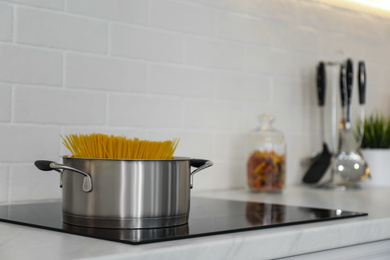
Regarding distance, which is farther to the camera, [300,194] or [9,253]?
[300,194]

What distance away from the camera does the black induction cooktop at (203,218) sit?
0.75 metres

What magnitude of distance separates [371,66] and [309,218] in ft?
3.79

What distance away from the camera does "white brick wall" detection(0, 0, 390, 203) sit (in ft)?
3.83

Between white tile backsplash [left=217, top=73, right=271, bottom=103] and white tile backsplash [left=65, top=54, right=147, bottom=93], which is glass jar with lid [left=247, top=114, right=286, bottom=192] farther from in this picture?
white tile backsplash [left=65, top=54, right=147, bottom=93]

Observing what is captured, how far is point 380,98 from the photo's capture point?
2.02 metres

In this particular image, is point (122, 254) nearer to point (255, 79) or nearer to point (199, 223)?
point (199, 223)

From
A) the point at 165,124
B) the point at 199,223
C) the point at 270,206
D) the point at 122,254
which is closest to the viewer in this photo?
the point at 122,254

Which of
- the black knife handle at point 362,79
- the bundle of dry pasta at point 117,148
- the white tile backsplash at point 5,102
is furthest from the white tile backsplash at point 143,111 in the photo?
the black knife handle at point 362,79

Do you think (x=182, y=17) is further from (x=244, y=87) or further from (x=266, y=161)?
(x=266, y=161)

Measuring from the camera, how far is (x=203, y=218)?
925mm

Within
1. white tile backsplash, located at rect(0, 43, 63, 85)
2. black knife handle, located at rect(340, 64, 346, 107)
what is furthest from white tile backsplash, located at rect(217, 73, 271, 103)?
white tile backsplash, located at rect(0, 43, 63, 85)

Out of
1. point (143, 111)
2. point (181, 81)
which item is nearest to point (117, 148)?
point (143, 111)

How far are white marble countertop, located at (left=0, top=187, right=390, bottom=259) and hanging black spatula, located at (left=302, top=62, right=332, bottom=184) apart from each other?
0.55m

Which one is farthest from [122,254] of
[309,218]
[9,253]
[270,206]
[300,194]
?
[300,194]
